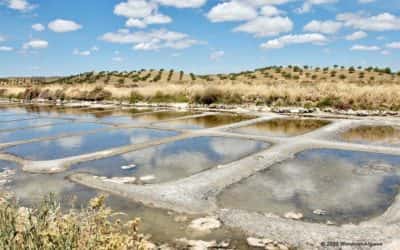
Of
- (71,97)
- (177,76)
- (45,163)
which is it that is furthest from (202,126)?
(177,76)

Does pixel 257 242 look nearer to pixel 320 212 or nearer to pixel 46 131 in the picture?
pixel 320 212

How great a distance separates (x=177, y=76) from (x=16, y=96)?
1265 inches

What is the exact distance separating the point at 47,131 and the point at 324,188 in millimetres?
14241

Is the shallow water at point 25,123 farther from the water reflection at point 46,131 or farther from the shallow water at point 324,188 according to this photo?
the shallow water at point 324,188

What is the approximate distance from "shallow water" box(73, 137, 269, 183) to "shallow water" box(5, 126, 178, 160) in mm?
1825

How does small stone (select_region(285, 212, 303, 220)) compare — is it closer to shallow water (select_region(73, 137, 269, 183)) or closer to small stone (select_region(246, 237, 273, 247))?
small stone (select_region(246, 237, 273, 247))

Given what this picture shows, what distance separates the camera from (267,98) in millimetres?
28281

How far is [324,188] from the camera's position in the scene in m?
7.79

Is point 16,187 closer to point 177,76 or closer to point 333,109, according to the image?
point 333,109

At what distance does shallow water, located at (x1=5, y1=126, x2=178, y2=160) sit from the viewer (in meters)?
12.3

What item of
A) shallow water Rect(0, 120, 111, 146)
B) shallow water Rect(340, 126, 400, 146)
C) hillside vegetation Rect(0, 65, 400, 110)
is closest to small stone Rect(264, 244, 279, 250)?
shallow water Rect(340, 126, 400, 146)

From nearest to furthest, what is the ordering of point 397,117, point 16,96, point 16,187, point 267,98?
point 16,187
point 397,117
point 267,98
point 16,96

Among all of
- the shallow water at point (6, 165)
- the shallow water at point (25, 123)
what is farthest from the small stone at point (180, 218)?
the shallow water at point (25, 123)

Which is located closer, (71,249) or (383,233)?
(71,249)
